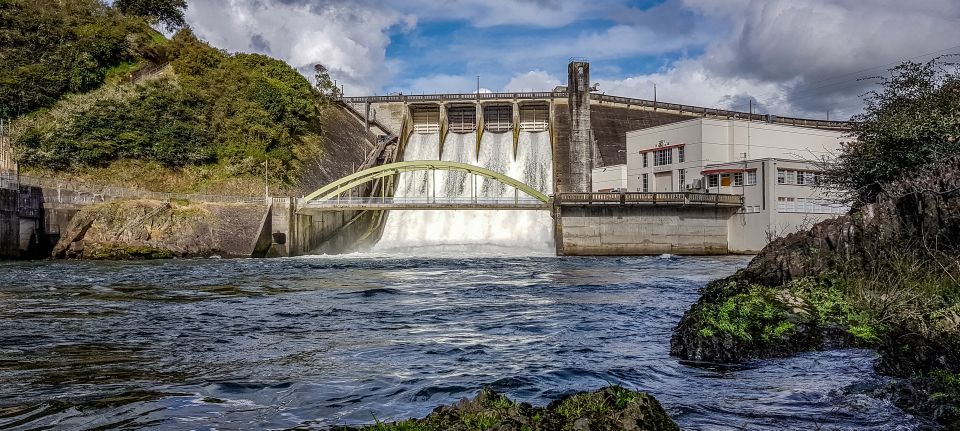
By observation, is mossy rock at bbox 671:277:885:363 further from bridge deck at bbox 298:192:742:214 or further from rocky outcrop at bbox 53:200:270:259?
rocky outcrop at bbox 53:200:270:259

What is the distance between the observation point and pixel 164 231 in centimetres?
4425

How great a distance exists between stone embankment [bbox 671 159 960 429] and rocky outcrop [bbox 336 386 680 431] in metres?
3.33

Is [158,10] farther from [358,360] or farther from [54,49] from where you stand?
[358,360]

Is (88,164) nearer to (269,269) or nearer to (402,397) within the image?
(269,269)

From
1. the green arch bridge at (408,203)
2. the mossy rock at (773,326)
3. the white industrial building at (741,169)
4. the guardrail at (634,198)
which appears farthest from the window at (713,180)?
the mossy rock at (773,326)

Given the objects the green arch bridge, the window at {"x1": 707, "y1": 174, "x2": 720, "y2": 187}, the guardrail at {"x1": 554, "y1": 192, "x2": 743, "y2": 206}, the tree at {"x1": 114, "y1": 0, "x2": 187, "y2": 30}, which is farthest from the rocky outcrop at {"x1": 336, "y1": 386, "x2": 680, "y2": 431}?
the tree at {"x1": 114, "y1": 0, "x2": 187, "y2": 30}

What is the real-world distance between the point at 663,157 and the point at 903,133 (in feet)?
135

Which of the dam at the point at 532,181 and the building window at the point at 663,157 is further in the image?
the building window at the point at 663,157

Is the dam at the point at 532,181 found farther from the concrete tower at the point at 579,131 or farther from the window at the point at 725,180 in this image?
the window at the point at 725,180

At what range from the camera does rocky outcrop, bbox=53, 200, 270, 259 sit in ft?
140

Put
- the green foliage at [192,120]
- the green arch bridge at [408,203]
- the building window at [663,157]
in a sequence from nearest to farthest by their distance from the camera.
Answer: the green arch bridge at [408,203] < the green foliage at [192,120] < the building window at [663,157]

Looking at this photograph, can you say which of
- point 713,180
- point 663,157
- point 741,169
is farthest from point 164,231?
point 741,169

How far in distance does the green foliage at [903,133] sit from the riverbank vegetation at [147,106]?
152 ft

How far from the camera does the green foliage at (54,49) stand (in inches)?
2304
